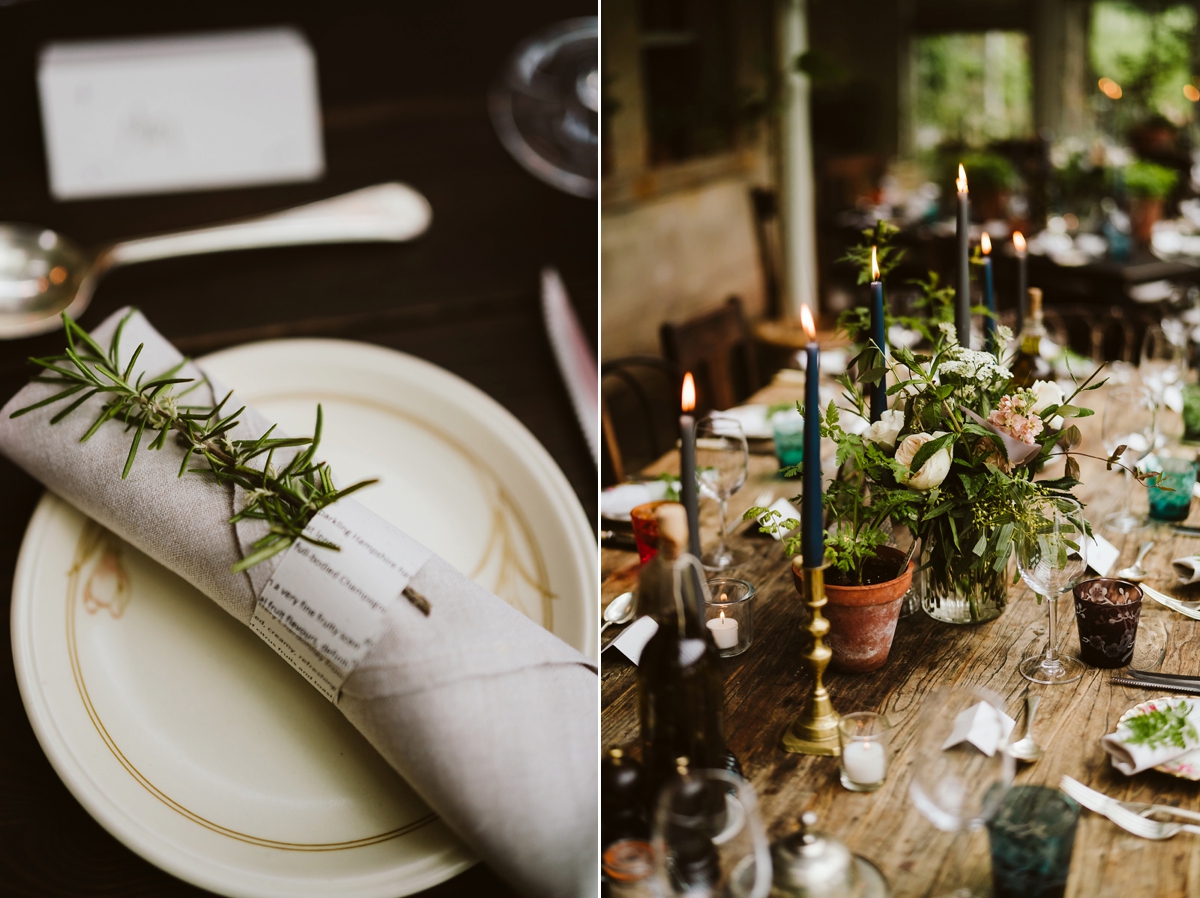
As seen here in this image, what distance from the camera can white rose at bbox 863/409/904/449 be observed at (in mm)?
788

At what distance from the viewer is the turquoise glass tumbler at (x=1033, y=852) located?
0.54 m

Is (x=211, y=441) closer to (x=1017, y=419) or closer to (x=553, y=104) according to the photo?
(x=1017, y=419)

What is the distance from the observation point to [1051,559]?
0.75 meters

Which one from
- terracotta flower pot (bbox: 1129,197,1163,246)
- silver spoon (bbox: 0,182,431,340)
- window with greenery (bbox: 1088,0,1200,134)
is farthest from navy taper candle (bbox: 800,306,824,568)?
window with greenery (bbox: 1088,0,1200,134)

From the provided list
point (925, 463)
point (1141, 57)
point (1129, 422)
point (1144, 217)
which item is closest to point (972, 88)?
point (1141, 57)

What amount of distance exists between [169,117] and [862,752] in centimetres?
117

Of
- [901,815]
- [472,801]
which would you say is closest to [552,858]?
[472,801]

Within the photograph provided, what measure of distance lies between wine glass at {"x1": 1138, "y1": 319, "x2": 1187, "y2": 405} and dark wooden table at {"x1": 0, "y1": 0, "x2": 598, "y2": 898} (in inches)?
31.3

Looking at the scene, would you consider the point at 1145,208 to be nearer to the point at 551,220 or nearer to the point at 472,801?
the point at 551,220

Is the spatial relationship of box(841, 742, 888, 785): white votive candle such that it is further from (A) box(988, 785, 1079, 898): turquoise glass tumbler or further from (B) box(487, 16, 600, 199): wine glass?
(B) box(487, 16, 600, 199): wine glass

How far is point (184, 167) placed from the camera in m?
1.29

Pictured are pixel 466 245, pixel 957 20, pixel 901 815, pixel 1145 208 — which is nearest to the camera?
pixel 901 815

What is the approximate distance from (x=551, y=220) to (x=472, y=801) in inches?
37.3

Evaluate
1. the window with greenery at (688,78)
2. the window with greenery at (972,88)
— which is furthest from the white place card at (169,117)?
the window with greenery at (972,88)
